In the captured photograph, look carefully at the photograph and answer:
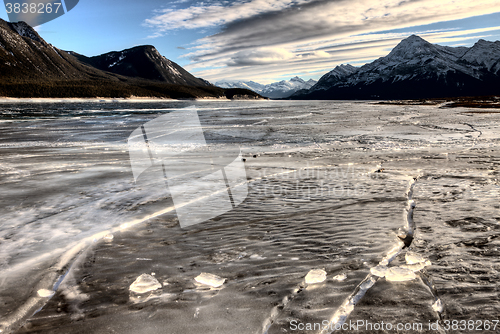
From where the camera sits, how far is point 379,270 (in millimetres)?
3061

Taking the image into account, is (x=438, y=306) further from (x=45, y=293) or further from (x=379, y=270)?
(x=45, y=293)

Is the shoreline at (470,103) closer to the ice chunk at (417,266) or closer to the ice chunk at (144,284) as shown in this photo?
the ice chunk at (417,266)

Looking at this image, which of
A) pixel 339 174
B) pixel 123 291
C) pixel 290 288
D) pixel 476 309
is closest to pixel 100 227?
pixel 123 291

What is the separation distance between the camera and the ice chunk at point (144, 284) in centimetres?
291

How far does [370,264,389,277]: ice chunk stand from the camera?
9.86 feet

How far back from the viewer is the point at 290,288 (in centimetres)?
286

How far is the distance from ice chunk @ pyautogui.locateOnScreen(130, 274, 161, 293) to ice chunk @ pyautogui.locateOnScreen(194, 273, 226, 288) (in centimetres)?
41

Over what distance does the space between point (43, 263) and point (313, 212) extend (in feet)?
12.6

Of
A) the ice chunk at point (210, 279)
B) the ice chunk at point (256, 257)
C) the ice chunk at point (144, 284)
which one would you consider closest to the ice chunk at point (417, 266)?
the ice chunk at point (256, 257)

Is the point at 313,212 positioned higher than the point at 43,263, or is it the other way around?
the point at 43,263

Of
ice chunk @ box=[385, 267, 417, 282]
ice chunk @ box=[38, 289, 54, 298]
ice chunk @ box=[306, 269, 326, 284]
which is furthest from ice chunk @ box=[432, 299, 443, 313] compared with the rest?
ice chunk @ box=[38, 289, 54, 298]

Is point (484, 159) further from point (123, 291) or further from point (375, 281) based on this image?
point (123, 291)

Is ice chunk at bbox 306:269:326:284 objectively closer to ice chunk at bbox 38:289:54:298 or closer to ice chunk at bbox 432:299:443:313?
ice chunk at bbox 432:299:443:313

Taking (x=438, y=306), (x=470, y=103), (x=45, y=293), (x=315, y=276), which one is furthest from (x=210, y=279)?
(x=470, y=103)
